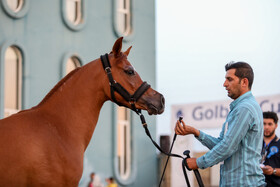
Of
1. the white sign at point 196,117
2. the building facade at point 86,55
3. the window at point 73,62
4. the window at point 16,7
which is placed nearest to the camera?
the white sign at point 196,117

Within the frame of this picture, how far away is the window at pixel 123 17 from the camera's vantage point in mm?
19484

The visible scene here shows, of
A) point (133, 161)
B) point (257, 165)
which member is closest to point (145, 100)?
point (257, 165)

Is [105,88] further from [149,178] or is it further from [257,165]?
[149,178]

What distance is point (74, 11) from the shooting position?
17781mm

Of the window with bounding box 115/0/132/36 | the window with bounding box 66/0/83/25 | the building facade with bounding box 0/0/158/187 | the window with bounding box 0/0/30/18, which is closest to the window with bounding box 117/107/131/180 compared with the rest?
the building facade with bounding box 0/0/158/187

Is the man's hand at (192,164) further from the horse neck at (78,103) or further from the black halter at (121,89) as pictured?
the horse neck at (78,103)

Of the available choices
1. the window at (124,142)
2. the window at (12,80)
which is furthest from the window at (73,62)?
the window at (124,142)

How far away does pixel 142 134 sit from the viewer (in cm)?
1989

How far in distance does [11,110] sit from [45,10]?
3274mm

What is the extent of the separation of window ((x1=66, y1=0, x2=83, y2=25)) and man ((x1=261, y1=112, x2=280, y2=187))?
1160 cm

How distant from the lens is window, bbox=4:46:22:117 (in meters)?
14.9

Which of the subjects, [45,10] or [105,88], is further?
[45,10]

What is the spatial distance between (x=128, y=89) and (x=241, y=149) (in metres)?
1.30

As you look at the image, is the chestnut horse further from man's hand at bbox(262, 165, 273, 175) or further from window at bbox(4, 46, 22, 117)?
window at bbox(4, 46, 22, 117)
